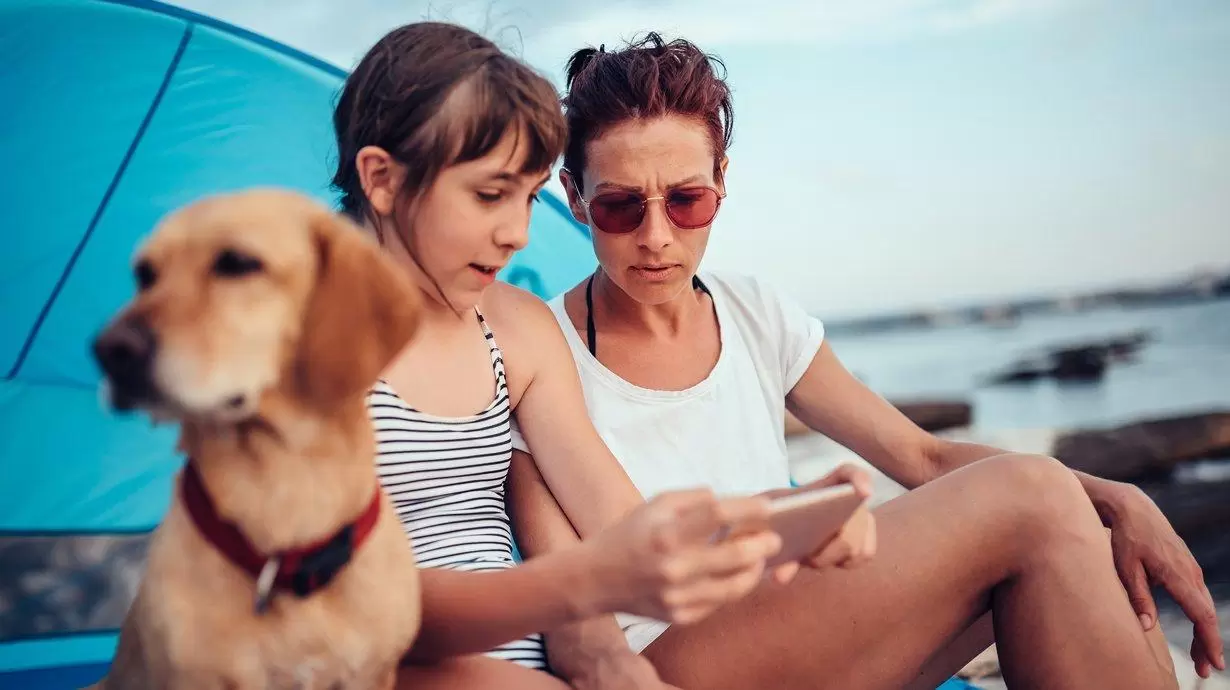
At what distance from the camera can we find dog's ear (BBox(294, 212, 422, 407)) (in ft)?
3.69

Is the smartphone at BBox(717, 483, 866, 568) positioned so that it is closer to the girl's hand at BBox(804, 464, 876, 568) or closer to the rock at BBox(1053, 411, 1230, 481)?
the girl's hand at BBox(804, 464, 876, 568)

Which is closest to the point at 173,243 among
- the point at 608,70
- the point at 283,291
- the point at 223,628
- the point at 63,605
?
the point at 283,291

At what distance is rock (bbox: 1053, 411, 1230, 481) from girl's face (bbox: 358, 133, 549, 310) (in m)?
5.36

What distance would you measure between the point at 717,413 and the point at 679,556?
A: 1193mm

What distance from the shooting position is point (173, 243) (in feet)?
3.77

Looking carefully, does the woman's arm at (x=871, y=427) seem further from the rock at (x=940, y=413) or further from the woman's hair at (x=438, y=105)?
the rock at (x=940, y=413)

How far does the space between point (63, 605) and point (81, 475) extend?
0.33 metres

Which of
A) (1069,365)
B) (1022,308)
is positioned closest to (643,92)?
(1069,365)

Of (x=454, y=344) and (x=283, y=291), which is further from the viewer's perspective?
(x=454, y=344)

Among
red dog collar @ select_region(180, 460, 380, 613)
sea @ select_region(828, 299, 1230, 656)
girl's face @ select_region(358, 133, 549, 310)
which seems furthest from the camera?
sea @ select_region(828, 299, 1230, 656)

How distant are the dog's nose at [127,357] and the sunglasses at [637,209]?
133 centimetres

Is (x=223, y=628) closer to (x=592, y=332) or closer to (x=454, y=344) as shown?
(x=454, y=344)

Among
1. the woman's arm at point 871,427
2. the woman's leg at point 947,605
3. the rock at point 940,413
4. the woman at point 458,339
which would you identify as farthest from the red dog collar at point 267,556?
the rock at point 940,413

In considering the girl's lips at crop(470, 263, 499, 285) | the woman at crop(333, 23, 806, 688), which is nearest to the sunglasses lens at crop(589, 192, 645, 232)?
the woman at crop(333, 23, 806, 688)
